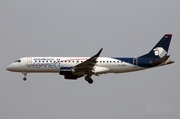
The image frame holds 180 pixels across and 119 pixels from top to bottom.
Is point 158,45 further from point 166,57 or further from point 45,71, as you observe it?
point 45,71

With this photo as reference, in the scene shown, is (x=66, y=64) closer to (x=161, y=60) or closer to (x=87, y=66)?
(x=87, y=66)

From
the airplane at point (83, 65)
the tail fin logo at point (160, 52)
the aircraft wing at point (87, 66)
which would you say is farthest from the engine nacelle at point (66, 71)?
the tail fin logo at point (160, 52)

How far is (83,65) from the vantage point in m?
66.4

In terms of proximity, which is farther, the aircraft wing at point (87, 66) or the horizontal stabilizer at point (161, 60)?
the horizontal stabilizer at point (161, 60)

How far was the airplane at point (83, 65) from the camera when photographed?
220 ft

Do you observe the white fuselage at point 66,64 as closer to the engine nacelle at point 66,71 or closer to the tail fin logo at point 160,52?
the engine nacelle at point 66,71

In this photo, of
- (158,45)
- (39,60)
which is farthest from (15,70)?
(158,45)

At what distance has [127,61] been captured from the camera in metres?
68.8

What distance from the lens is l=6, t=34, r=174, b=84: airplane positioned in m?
67.1

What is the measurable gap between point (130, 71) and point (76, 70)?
25.1 ft

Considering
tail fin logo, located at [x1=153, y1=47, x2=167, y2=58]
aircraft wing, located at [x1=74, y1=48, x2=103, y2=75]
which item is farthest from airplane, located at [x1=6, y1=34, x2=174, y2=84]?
tail fin logo, located at [x1=153, y1=47, x2=167, y2=58]

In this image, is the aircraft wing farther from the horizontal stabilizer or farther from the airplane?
the horizontal stabilizer

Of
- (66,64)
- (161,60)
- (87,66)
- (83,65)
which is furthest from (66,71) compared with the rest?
(161,60)

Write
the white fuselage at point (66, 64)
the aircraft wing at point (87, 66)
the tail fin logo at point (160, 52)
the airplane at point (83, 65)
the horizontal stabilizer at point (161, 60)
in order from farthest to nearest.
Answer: the tail fin logo at point (160, 52)
the white fuselage at point (66, 64)
the airplane at point (83, 65)
the horizontal stabilizer at point (161, 60)
the aircraft wing at point (87, 66)
